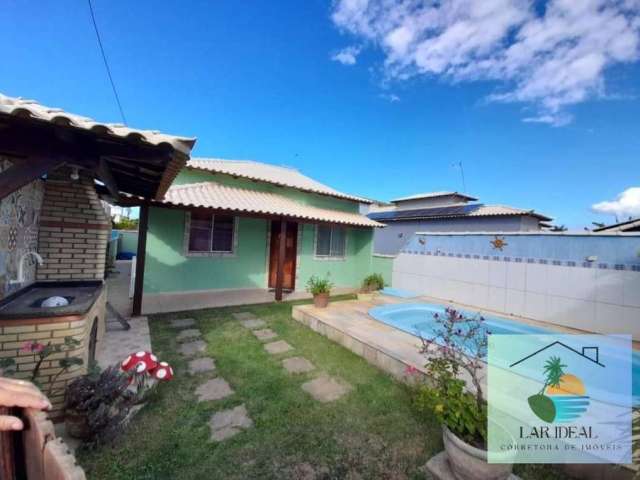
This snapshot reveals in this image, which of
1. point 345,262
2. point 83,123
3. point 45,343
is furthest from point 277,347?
point 345,262

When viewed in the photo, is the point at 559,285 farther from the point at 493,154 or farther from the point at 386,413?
the point at 493,154

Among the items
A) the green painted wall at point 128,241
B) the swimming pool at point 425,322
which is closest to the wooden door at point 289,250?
the swimming pool at point 425,322

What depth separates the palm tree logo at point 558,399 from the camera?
3.18m

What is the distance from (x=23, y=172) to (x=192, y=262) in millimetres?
6381

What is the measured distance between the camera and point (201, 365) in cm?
462

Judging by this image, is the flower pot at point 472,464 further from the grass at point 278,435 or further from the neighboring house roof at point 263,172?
the neighboring house roof at point 263,172

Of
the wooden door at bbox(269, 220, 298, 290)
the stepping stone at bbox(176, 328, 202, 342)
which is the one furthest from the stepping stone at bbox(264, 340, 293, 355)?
the wooden door at bbox(269, 220, 298, 290)

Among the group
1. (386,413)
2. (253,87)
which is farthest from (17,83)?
(386,413)

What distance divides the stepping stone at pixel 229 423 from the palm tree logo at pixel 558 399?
360cm

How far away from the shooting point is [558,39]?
6672 millimetres

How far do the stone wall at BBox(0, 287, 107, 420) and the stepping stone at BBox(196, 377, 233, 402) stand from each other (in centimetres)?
150

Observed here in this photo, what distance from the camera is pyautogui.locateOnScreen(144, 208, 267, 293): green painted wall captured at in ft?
24.9

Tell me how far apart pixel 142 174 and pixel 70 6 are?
618 cm

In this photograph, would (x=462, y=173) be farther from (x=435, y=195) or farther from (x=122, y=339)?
(x=122, y=339)
